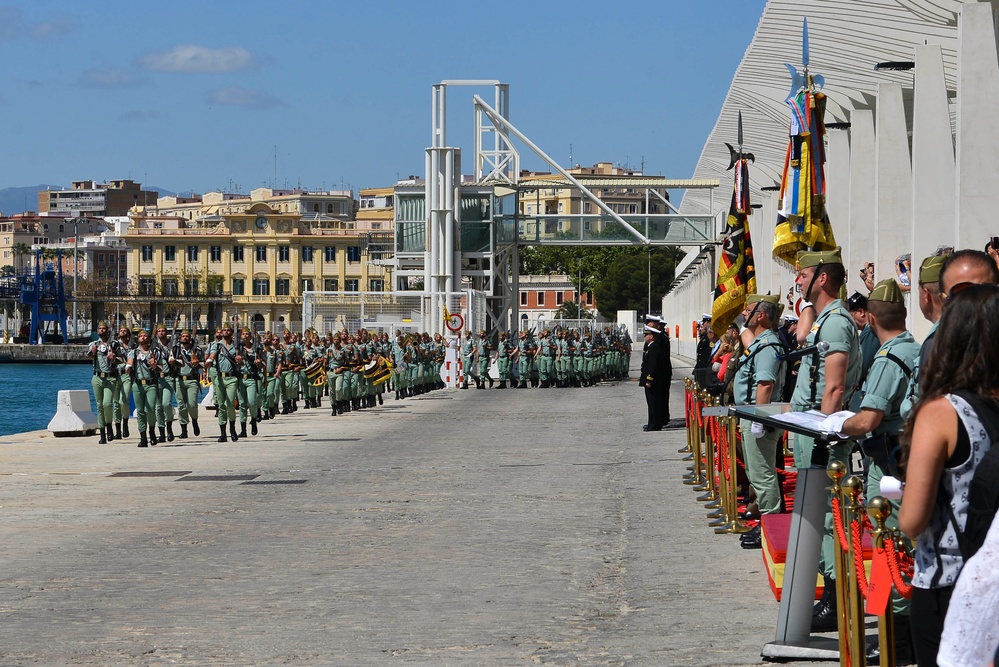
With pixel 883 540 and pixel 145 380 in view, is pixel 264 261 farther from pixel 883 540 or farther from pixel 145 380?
pixel 883 540

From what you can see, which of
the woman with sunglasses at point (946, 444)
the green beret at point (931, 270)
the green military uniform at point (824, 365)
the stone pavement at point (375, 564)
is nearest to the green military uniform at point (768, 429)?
the stone pavement at point (375, 564)

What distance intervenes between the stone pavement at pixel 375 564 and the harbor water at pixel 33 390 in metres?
22.5

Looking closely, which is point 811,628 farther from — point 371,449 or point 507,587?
point 371,449

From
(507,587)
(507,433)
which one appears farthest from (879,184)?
(507,587)

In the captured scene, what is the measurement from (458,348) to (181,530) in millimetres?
36265

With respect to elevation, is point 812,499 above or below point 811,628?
above

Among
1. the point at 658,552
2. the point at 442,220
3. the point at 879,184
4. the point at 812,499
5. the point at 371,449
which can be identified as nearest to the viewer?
the point at 812,499

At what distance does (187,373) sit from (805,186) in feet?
39.5

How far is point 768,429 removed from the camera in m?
10.5

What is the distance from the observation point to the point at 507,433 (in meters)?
24.6

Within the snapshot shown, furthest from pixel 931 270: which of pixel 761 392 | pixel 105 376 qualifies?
pixel 105 376

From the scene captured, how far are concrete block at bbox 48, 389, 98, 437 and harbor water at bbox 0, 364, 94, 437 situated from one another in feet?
31.8

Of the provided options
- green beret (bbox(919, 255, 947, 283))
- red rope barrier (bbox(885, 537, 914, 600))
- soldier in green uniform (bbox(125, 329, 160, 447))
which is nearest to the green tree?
soldier in green uniform (bbox(125, 329, 160, 447))

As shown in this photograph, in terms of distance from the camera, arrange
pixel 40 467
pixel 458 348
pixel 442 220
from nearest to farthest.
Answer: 1. pixel 40 467
2. pixel 458 348
3. pixel 442 220
